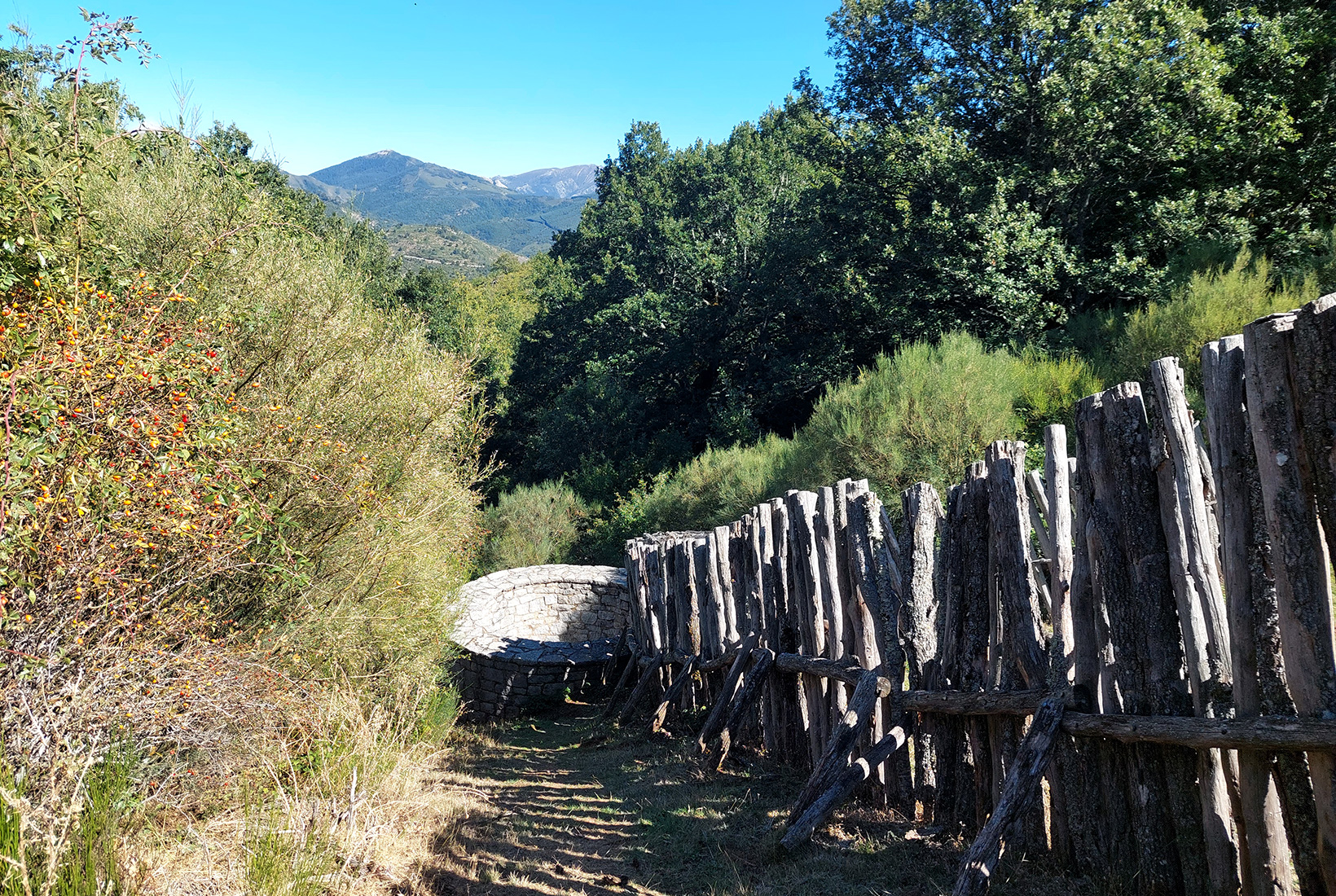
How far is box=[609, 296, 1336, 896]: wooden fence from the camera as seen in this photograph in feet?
7.95

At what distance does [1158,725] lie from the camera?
9.29ft

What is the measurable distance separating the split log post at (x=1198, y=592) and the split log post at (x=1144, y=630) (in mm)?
46

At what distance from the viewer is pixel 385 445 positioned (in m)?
7.81

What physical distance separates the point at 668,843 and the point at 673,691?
3.39m

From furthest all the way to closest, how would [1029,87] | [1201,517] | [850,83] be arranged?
1. [850,83]
2. [1029,87]
3. [1201,517]

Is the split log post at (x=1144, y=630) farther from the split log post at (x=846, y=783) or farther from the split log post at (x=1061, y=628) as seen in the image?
the split log post at (x=846, y=783)

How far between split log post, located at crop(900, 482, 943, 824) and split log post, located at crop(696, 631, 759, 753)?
2.12m

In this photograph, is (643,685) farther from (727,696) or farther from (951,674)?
(951,674)

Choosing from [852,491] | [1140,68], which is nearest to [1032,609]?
[852,491]

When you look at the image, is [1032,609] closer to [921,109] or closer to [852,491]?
[852,491]

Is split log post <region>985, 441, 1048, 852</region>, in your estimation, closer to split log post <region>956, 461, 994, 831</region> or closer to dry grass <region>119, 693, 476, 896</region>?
split log post <region>956, 461, 994, 831</region>

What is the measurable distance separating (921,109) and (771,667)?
14116 millimetres

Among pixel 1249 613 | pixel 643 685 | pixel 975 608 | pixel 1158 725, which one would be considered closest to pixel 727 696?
pixel 975 608

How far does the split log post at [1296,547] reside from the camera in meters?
2.37
